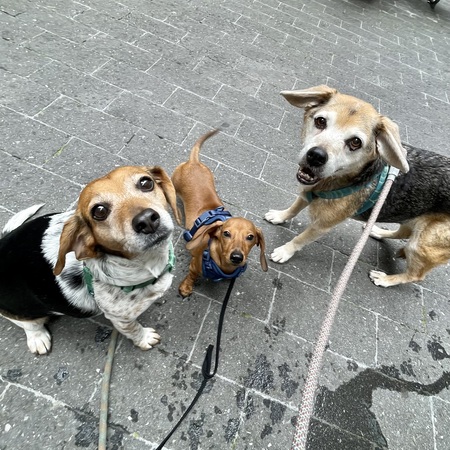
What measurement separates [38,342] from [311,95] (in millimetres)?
2994

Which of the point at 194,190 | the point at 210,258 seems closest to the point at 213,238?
the point at 210,258

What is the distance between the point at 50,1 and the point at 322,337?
6.53 m

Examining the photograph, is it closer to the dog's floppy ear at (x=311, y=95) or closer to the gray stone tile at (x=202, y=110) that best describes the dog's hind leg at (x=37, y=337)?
the dog's floppy ear at (x=311, y=95)

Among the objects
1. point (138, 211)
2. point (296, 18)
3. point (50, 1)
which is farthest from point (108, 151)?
point (296, 18)

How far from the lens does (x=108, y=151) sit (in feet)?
12.0

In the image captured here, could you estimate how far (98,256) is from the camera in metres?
1.82

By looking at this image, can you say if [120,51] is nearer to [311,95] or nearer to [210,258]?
[311,95]

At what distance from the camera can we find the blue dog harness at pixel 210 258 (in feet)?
8.68

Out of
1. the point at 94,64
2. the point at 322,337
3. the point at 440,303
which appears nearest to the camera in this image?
the point at 322,337

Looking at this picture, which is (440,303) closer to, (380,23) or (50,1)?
(50,1)

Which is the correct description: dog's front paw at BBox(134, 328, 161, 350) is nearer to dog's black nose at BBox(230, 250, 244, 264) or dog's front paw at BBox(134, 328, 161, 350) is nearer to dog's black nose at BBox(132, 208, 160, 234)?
dog's black nose at BBox(230, 250, 244, 264)

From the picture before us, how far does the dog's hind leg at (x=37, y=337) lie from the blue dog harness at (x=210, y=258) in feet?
4.23

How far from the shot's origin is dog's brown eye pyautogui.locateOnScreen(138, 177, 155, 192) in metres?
1.88

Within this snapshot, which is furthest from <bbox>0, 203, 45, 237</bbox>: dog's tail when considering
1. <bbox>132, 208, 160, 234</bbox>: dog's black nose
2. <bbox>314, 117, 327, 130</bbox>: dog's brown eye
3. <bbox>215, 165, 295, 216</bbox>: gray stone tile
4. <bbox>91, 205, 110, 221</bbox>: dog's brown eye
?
<bbox>314, 117, 327, 130</bbox>: dog's brown eye
